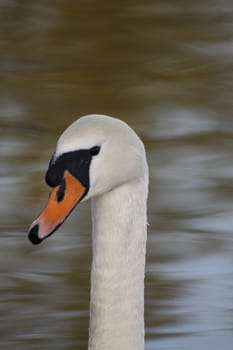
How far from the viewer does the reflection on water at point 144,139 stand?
602 cm

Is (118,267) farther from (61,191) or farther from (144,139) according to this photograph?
(144,139)

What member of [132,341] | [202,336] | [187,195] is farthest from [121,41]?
[132,341]

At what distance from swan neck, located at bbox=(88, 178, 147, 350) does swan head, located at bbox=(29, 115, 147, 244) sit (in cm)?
6

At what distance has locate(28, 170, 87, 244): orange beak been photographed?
3889mm

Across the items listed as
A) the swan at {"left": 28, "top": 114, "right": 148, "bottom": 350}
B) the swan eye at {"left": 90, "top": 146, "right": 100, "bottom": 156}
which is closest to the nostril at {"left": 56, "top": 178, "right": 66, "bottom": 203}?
the swan at {"left": 28, "top": 114, "right": 148, "bottom": 350}

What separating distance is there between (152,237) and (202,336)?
0.94m

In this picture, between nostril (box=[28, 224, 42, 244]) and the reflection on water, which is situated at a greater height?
nostril (box=[28, 224, 42, 244])

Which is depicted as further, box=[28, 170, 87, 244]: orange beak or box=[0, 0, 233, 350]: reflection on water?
box=[0, 0, 233, 350]: reflection on water

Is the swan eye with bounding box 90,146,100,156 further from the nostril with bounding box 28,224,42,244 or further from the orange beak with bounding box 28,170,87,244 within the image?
the nostril with bounding box 28,224,42,244

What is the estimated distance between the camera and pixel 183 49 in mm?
9398

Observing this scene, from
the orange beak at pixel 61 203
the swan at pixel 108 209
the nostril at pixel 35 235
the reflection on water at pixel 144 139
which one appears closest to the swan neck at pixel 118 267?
the swan at pixel 108 209

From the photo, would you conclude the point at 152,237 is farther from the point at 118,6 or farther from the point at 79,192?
the point at 118,6

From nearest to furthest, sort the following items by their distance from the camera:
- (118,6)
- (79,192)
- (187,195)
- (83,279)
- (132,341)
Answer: (79,192), (132,341), (83,279), (187,195), (118,6)

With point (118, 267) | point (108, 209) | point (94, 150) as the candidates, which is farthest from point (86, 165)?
point (118, 267)
